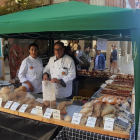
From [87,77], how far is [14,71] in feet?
8.20

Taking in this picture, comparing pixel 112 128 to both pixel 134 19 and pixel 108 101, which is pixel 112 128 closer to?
pixel 108 101

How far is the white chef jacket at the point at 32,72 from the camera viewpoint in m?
2.90

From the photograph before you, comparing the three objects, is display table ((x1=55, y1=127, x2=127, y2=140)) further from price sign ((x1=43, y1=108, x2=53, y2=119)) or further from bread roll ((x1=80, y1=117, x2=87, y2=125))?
price sign ((x1=43, y1=108, x2=53, y2=119))

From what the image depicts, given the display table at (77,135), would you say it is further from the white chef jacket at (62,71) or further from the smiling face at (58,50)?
the smiling face at (58,50)

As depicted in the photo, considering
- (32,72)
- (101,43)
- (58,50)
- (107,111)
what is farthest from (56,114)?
(101,43)

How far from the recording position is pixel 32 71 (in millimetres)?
2961

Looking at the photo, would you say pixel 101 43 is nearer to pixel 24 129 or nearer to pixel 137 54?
pixel 137 54

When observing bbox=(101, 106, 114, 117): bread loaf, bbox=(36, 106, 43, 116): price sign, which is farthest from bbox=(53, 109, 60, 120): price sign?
bbox=(101, 106, 114, 117): bread loaf

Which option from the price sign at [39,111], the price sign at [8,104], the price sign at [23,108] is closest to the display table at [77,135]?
the price sign at [39,111]

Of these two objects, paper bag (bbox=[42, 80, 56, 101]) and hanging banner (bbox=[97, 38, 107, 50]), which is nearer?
paper bag (bbox=[42, 80, 56, 101])

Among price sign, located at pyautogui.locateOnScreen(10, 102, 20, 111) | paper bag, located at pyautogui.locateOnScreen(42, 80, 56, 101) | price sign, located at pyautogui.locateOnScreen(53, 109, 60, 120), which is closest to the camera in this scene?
price sign, located at pyautogui.locateOnScreen(53, 109, 60, 120)

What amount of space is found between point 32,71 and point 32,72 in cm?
2

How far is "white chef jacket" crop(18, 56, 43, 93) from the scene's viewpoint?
290cm

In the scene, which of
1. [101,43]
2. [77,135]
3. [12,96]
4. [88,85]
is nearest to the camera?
[77,135]
